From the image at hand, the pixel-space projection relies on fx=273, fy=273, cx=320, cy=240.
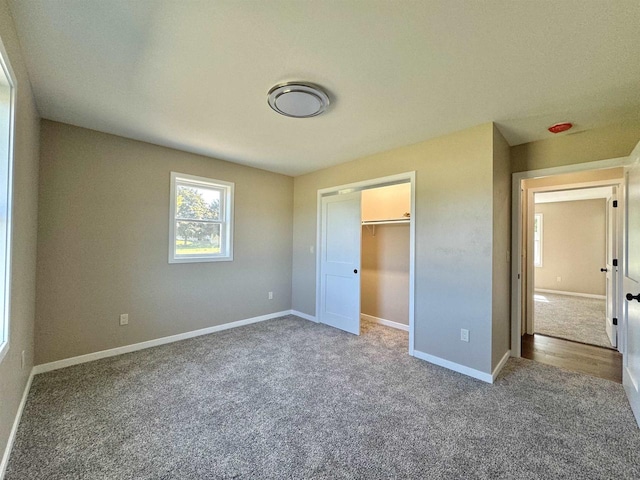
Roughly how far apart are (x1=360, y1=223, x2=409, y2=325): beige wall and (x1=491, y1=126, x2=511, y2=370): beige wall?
1300 mm

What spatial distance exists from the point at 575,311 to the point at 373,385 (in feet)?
16.8

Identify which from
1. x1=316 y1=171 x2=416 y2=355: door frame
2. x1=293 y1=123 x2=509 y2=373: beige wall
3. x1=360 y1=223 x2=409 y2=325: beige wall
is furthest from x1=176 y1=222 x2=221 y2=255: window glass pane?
x1=293 y1=123 x2=509 y2=373: beige wall

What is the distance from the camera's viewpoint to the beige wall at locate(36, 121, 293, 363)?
8.92 feet

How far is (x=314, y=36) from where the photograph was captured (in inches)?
61.9

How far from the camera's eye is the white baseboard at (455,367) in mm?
2588

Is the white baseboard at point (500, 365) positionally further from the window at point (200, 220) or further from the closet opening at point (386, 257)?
the window at point (200, 220)

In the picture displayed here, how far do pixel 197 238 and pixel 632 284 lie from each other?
458 centimetres

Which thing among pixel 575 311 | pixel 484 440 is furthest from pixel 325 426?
pixel 575 311

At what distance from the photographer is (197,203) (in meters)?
3.83

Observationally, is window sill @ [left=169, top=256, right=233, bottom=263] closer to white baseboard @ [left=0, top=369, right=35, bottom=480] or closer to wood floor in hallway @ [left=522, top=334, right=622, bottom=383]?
white baseboard @ [left=0, top=369, right=35, bottom=480]

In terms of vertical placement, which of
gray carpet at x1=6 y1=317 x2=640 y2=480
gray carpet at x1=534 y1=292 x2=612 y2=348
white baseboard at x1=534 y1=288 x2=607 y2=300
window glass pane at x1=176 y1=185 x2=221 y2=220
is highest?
window glass pane at x1=176 y1=185 x2=221 y2=220

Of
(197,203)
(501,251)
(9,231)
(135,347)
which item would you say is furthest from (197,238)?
(501,251)

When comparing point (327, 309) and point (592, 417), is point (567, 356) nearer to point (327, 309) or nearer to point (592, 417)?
point (592, 417)

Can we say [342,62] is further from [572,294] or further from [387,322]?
[572,294]
